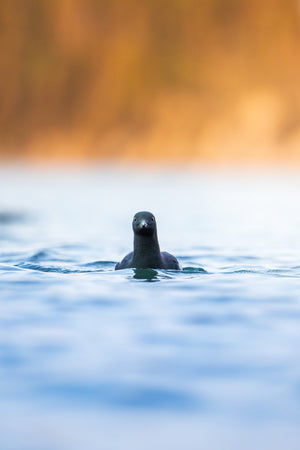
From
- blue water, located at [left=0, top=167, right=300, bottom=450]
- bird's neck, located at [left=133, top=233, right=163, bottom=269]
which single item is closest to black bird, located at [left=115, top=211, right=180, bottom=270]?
bird's neck, located at [left=133, top=233, right=163, bottom=269]

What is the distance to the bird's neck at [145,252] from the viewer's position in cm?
1617

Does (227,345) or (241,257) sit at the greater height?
(241,257)

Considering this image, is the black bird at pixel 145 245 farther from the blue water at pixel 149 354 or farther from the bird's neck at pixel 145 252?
the blue water at pixel 149 354

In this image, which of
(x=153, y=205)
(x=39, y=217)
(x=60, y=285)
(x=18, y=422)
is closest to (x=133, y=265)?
(x=60, y=285)

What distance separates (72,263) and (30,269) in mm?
2240

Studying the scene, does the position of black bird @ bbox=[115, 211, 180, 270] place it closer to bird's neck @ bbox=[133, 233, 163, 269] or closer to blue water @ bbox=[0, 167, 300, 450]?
bird's neck @ bbox=[133, 233, 163, 269]

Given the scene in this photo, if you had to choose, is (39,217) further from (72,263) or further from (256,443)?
(256,443)

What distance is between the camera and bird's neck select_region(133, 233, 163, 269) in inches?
637

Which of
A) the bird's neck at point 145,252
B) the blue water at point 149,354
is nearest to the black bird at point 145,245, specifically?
the bird's neck at point 145,252

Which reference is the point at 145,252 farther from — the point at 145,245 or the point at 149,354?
the point at 149,354

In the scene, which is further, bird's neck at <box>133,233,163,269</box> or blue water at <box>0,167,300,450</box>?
bird's neck at <box>133,233,163,269</box>

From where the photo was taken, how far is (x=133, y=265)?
53.8 feet

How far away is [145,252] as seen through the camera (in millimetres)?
16219

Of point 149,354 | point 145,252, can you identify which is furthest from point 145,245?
point 149,354
